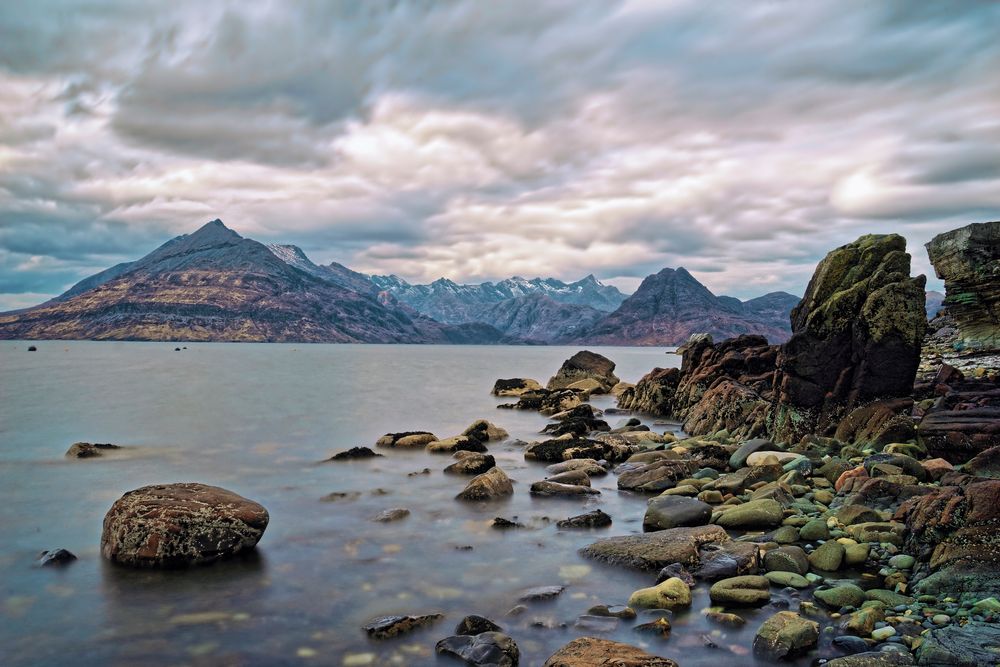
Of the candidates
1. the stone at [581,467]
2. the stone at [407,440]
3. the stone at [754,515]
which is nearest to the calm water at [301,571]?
the stone at [581,467]

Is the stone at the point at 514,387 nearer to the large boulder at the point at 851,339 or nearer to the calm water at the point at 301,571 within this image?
the calm water at the point at 301,571

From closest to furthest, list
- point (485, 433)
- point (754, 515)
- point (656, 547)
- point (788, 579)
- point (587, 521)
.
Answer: point (788, 579), point (656, 547), point (754, 515), point (587, 521), point (485, 433)

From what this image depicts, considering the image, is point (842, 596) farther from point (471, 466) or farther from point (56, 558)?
point (56, 558)

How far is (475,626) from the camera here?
10.2m

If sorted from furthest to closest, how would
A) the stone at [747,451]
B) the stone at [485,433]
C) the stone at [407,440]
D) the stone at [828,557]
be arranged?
the stone at [485,433] → the stone at [407,440] → the stone at [747,451] → the stone at [828,557]

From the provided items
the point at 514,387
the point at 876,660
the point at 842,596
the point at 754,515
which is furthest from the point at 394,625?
the point at 514,387

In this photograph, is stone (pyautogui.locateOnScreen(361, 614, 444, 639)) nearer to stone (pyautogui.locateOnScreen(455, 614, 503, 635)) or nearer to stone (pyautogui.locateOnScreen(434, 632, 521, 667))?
stone (pyautogui.locateOnScreen(455, 614, 503, 635))

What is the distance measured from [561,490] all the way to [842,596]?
1082 centimetres

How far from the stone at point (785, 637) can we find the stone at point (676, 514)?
6.19 m

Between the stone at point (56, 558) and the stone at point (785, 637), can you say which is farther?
the stone at point (56, 558)

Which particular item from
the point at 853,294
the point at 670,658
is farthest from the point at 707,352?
the point at 670,658

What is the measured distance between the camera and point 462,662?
929cm

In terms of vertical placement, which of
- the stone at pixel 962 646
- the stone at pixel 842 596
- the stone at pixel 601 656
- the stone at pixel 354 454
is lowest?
the stone at pixel 354 454

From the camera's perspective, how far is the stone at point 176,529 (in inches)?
526
